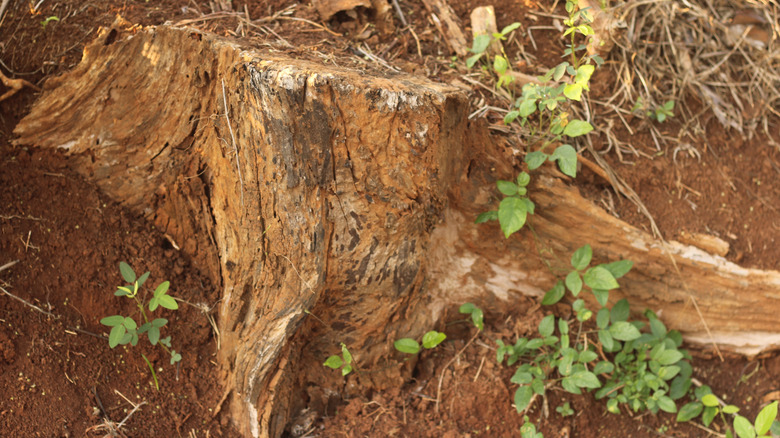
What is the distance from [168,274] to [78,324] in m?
0.38

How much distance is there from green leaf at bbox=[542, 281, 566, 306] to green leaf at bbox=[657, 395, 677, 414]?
0.60 m

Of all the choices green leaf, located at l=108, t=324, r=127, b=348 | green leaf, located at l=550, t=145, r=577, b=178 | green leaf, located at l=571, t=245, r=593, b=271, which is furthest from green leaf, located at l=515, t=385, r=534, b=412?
green leaf, located at l=108, t=324, r=127, b=348

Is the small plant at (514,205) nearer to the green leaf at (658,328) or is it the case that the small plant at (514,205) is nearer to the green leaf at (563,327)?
the green leaf at (563,327)

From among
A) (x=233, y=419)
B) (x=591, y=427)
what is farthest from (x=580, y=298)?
(x=233, y=419)

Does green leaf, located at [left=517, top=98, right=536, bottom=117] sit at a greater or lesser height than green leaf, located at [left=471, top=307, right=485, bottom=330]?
greater

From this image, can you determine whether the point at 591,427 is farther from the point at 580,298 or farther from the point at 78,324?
the point at 78,324

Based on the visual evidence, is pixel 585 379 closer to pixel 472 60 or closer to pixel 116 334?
pixel 472 60

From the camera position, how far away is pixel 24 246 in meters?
2.33

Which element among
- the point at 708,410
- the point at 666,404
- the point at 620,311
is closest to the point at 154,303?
the point at 620,311

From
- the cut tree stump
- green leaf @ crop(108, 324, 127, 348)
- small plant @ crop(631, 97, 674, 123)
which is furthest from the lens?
small plant @ crop(631, 97, 674, 123)

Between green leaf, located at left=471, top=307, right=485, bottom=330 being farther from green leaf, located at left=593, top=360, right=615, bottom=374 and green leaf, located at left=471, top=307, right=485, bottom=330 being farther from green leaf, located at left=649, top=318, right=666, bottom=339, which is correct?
green leaf, located at left=649, top=318, right=666, bottom=339

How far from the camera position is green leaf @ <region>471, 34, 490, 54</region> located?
258 cm

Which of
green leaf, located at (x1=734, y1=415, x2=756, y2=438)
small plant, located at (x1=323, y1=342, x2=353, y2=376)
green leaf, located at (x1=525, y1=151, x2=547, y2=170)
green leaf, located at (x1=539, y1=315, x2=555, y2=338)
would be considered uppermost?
green leaf, located at (x1=525, y1=151, x2=547, y2=170)

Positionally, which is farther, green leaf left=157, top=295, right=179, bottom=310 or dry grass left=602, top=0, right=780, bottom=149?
dry grass left=602, top=0, right=780, bottom=149
